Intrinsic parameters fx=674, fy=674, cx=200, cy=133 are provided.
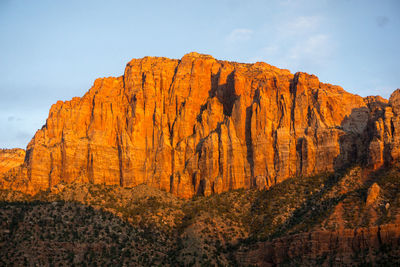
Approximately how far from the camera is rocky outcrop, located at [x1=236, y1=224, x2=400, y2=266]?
106 meters

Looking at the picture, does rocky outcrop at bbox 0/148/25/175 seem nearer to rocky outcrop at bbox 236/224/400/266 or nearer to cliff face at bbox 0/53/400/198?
cliff face at bbox 0/53/400/198

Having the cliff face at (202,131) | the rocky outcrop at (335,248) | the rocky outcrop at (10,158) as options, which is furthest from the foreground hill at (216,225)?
the rocky outcrop at (10,158)

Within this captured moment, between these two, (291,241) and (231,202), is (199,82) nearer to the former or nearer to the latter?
(231,202)

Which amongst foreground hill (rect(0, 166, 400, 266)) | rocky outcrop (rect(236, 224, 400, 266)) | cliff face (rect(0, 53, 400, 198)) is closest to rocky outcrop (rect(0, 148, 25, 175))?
cliff face (rect(0, 53, 400, 198))

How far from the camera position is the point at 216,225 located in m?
126

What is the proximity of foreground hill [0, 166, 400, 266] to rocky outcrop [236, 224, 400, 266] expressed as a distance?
0.16 metres

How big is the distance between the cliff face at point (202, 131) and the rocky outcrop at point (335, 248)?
2219 centimetres

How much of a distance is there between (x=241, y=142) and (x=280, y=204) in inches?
748

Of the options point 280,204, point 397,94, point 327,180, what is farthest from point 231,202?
point 397,94

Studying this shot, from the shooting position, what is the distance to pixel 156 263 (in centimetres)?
11550

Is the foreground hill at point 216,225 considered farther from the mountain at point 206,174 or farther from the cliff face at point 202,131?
A: the cliff face at point 202,131

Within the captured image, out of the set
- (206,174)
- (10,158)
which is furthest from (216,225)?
(10,158)

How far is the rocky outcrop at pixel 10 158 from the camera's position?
461ft

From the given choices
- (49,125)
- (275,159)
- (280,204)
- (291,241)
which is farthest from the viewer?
(49,125)
